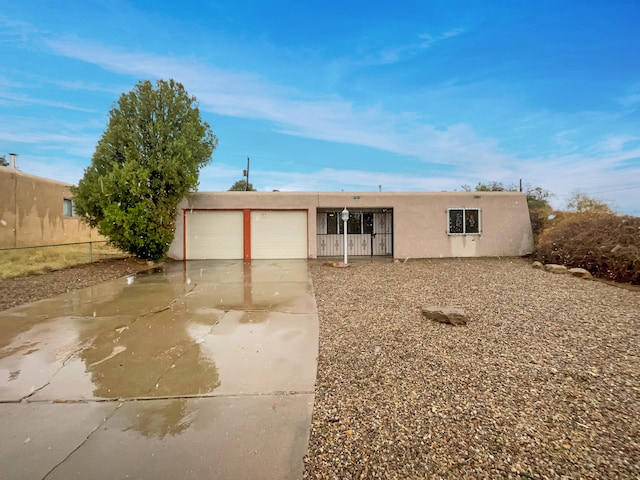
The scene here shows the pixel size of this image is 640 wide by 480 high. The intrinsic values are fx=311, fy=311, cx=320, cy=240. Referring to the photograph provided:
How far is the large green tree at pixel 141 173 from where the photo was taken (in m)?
10.0

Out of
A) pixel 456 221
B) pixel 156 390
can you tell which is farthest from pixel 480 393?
pixel 456 221

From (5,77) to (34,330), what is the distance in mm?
13737

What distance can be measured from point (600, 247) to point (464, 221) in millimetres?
4682

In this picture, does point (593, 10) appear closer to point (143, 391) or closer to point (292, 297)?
point (292, 297)

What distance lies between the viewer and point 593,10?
7.68 m

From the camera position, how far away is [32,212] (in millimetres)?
13422

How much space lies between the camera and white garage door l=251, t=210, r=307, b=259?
42.9ft

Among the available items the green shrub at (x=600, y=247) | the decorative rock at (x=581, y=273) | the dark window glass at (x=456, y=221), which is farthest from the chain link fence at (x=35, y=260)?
the green shrub at (x=600, y=247)

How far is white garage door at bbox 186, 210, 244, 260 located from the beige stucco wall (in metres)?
0.57

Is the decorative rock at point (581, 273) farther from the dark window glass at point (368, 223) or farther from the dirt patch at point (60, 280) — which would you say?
the dirt patch at point (60, 280)

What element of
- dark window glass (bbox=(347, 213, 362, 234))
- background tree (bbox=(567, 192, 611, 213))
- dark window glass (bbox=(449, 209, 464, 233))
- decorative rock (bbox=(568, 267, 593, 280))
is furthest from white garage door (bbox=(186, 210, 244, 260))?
background tree (bbox=(567, 192, 611, 213))

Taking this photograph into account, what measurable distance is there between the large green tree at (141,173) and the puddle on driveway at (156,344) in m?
3.95

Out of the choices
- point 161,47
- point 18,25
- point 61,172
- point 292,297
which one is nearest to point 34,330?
point 292,297

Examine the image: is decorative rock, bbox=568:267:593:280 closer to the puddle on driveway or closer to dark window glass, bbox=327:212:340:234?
the puddle on driveway
